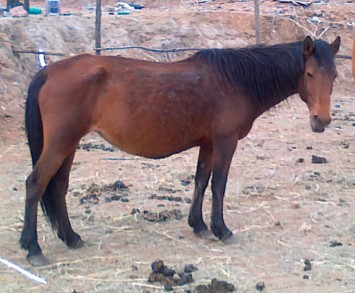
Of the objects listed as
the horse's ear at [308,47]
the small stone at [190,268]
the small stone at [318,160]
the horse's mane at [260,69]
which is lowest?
the small stone at [318,160]

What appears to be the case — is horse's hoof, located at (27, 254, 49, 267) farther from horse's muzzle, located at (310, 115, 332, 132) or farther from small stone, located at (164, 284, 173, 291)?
horse's muzzle, located at (310, 115, 332, 132)

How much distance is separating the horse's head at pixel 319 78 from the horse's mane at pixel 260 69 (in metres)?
0.13

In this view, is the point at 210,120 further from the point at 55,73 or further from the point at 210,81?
the point at 55,73

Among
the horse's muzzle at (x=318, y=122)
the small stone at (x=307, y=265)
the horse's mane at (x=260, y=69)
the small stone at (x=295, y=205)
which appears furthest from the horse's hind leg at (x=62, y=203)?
the small stone at (x=295, y=205)

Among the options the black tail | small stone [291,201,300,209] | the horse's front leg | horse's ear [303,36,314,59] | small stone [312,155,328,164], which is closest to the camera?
the black tail

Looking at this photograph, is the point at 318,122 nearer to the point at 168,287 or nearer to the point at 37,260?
the point at 168,287

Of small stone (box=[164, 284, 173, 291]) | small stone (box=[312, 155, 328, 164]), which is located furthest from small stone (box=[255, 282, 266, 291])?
small stone (box=[312, 155, 328, 164])

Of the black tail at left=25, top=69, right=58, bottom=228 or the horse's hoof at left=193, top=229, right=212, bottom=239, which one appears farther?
the horse's hoof at left=193, top=229, right=212, bottom=239

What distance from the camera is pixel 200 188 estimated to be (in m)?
5.68

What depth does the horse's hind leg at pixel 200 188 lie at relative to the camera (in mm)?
5625

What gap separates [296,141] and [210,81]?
13.9ft

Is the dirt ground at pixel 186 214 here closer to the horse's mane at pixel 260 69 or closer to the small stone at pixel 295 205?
the small stone at pixel 295 205

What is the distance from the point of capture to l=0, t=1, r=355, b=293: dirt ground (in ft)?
15.4

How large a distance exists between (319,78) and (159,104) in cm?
129
